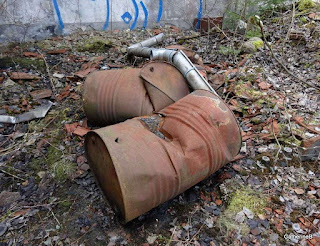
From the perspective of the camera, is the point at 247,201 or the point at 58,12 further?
the point at 58,12

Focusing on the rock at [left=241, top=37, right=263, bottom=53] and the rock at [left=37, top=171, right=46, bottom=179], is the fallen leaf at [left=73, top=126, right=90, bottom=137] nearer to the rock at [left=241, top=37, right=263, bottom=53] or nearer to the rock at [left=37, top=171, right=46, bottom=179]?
the rock at [left=37, top=171, right=46, bottom=179]

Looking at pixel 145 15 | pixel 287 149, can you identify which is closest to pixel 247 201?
pixel 287 149

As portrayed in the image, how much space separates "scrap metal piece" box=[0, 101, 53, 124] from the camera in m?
2.93

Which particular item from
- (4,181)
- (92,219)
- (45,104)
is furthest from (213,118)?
(45,104)

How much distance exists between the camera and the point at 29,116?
3016 mm

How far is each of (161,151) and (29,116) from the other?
2.08m

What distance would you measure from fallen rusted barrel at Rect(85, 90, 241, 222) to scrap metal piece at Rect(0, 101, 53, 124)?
4.64ft

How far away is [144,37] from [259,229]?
406 cm

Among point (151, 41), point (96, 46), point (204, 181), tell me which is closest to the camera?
point (204, 181)

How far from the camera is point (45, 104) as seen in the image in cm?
325

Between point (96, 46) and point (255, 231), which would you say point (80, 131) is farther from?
point (96, 46)

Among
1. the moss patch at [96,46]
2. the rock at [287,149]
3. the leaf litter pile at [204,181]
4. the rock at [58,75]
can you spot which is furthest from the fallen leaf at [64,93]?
the rock at [287,149]

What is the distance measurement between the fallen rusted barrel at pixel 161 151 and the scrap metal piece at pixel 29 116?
4.64ft

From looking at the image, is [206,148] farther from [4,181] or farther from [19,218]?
[4,181]
